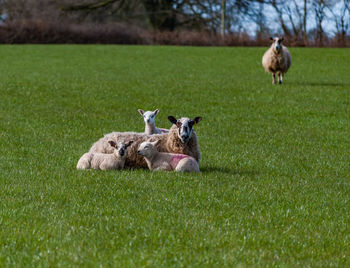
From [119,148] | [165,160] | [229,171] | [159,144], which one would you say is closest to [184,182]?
[165,160]

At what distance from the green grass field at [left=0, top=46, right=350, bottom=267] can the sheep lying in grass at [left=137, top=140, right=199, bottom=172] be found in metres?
0.20

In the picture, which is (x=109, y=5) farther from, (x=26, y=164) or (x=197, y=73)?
(x=26, y=164)

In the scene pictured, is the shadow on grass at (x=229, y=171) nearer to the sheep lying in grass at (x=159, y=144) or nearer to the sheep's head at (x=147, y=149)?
the sheep lying in grass at (x=159, y=144)

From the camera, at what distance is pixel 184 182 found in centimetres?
877

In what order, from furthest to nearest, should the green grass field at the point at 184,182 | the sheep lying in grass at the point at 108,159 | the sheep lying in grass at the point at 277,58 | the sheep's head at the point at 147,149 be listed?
the sheep lying in grass at the point at 277,58 → the sheep lying in grass at the point at 108,159 → the sheep's head at the point at 147,149 → the green grass field at the point at 184,182

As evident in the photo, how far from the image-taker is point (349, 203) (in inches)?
324

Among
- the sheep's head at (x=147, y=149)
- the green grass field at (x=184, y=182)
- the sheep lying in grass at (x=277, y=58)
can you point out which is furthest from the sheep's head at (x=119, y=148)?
the sheep lying in grass at (x=277, y=58)

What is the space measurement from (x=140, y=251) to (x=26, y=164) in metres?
5.18

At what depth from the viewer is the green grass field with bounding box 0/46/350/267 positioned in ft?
19.5

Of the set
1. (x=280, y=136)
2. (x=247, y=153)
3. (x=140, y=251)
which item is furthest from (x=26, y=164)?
(x=280, y=136)

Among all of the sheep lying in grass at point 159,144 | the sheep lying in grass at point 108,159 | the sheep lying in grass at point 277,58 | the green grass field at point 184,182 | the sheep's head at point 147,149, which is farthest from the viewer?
the sheep lying in grass at point 277,58

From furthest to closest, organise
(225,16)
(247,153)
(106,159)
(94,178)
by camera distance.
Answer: (225,16), (247,153), (106,159), (94,178)

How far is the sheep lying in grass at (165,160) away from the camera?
31.0 feet

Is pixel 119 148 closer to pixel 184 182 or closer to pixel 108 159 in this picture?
pixel 108 159
